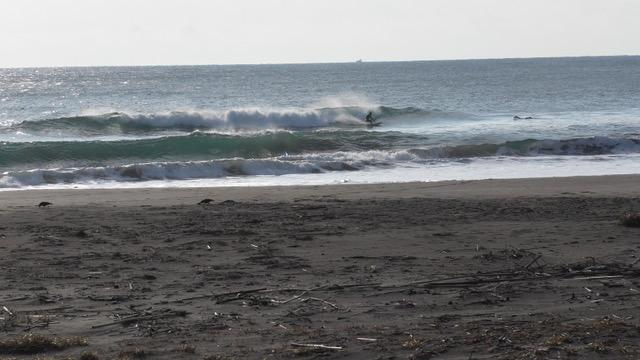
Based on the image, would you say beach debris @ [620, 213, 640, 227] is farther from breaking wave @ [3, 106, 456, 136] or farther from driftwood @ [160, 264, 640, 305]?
breaking wave @ [3, 106, 456, 136]

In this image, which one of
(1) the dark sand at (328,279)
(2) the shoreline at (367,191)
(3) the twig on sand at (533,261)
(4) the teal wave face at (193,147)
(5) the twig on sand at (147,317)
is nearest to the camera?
(1) the dark sand at (328,279)

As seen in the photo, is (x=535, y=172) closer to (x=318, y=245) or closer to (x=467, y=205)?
(x=467, y=205)

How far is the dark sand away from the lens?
5012 millimetres

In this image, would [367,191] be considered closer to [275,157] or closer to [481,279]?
[481,279]

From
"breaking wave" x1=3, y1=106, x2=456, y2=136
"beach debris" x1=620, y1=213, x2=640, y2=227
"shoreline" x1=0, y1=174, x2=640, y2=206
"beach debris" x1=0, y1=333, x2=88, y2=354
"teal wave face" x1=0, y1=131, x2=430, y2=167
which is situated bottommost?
"breaking wave" x1=3, y1=106, x2=456, y2=136

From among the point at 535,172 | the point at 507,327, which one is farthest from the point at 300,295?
the point at 535,172

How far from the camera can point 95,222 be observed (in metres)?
9.90

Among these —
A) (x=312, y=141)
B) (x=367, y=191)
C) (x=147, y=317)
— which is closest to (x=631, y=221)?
(x=367, y=191)

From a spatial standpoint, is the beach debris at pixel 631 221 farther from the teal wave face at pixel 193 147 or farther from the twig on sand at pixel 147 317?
the teal wave face at pixel 193 147

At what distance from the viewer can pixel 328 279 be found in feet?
22.2

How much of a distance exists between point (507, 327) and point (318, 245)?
327 cm

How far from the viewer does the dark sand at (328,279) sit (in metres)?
5.01

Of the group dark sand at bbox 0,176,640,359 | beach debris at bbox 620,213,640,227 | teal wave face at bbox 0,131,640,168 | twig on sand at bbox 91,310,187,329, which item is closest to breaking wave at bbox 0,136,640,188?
teal wave face at bbox 0,131,640,168

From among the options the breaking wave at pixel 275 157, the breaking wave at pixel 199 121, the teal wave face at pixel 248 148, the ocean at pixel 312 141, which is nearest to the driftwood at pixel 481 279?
the ocean at pixel 312 141
